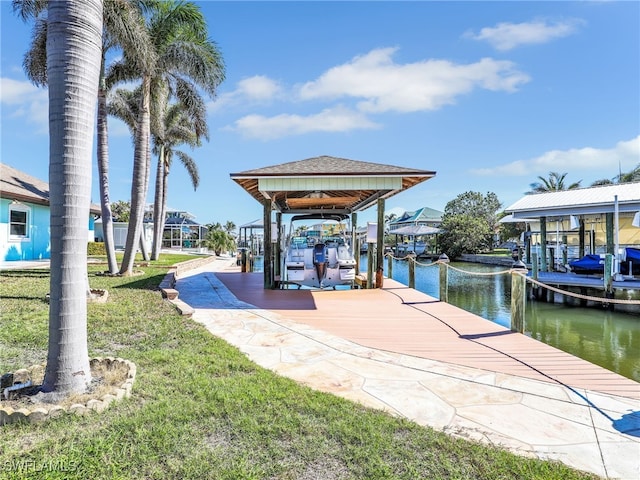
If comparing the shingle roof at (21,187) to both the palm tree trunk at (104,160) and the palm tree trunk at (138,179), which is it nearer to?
the palm tree trunk at (104,160)

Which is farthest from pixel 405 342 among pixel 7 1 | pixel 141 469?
pixel 7 1

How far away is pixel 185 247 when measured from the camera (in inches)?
1650

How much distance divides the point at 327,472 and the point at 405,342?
346 cm

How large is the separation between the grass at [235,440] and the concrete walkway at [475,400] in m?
0.29

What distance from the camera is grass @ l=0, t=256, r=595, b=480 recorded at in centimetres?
235

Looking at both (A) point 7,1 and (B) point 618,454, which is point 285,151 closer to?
(A) point 7,1

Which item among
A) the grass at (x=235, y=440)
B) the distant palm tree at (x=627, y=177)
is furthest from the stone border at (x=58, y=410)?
the distant palm tree at (x=627, y=177)

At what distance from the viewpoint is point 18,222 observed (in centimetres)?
1716

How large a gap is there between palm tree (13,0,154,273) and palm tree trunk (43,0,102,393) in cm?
831

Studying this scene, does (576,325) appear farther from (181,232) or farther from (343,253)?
(181,232)

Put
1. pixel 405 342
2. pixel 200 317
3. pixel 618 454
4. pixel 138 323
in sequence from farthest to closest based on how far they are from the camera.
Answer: pixel 200 317, pixel 138 323, pixel 405 342, pixel 618 454

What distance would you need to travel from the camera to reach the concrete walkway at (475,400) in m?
2.80

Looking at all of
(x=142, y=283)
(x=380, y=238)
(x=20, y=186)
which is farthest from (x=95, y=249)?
(x=380, y=238)

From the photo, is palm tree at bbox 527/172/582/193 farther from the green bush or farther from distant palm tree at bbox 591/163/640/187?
the green bush
